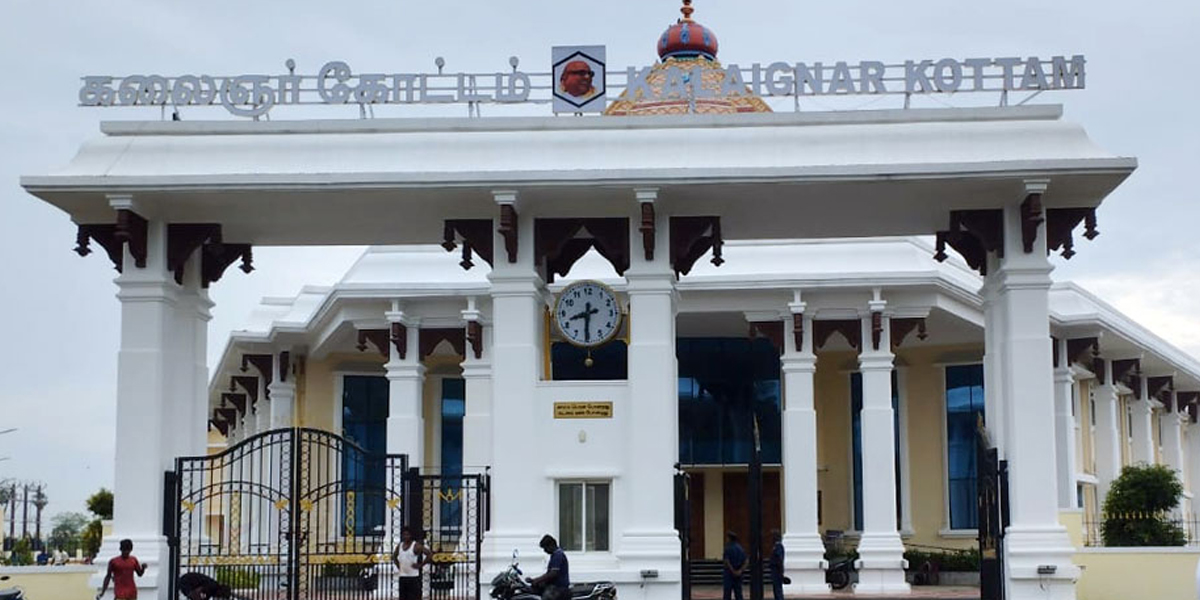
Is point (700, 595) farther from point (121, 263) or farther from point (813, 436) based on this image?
point (121, 263)

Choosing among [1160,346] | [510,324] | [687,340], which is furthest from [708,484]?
[510,324]

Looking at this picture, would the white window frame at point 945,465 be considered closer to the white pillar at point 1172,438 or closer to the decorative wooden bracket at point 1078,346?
the decorative wooden bracket at point 1078,346

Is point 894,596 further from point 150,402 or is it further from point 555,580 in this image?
point 150,402

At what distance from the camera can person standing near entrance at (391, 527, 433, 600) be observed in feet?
65.5

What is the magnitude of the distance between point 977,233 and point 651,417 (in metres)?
4.60

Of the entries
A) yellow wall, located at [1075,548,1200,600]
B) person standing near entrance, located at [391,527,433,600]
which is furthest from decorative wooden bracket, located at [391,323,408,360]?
yellow wall, located at [1075,548,1200,600]

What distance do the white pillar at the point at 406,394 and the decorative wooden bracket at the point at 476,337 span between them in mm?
1114

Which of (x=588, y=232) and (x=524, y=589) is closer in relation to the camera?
(x=524, y=589)

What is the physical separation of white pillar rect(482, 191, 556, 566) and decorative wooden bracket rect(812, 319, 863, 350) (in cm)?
994

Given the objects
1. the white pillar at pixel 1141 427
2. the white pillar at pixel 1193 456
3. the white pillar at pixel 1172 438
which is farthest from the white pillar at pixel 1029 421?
the white pillar at pixel 1193 456

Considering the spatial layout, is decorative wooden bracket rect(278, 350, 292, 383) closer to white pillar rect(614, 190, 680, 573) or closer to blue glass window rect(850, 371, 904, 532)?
blue glass window rect(850, 371, 904, 532)

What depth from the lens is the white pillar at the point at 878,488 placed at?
95.5ft

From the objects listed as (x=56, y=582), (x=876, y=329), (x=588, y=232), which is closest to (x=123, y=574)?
(x=56, y=582)

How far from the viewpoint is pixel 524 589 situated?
19047mm
